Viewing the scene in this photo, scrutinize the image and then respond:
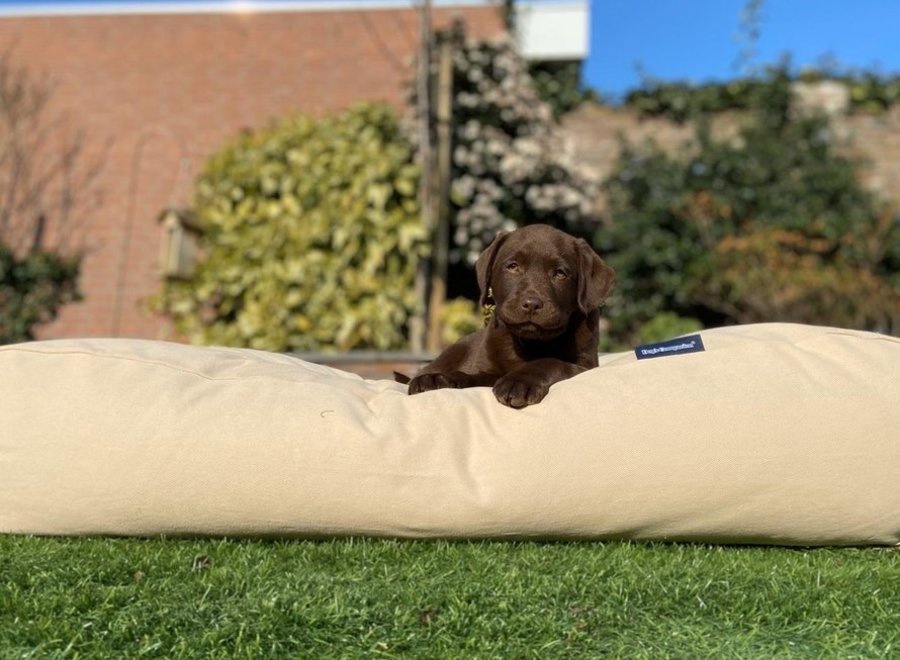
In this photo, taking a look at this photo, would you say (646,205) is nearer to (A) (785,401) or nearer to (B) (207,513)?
(A) (785,401)

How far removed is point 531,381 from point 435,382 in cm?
53

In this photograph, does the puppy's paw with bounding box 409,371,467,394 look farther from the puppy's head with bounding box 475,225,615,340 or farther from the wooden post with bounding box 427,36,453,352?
the wooden post with bounding box 427,36,453,352

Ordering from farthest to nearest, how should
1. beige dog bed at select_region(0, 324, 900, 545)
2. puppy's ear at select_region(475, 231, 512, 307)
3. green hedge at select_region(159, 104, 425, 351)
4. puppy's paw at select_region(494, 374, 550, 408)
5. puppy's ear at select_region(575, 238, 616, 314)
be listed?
green hedge at select_region(159, 104, 425, 351) < puppy's ear at select_region(475, 231, 512, 307) < puppy's ear at select_region(575, 238, 616, 314) < puppy's paw at select_region(494, 374, 550, 408) < beige dog bed at select_region(0, 324, 900, 545)

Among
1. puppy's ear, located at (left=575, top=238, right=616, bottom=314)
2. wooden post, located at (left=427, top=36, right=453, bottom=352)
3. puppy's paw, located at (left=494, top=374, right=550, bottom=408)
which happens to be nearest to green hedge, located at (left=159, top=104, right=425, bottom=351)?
wooden post, located at (left=427, top=36, right=453, bottom=352)

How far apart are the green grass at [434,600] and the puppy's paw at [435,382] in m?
0.71

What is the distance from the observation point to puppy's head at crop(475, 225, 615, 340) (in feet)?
10.1

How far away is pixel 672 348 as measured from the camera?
316 centimetres

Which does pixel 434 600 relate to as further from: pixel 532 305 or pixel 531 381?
pixel 532 305

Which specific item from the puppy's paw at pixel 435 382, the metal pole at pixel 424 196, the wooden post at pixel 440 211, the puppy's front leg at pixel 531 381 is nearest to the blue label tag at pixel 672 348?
the puppy's front leg at pixel 531 381

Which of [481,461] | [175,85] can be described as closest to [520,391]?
[481,461]

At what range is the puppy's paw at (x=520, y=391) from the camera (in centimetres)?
281

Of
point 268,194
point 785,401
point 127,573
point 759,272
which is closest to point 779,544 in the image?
point 785,401

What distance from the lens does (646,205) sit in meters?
9.24

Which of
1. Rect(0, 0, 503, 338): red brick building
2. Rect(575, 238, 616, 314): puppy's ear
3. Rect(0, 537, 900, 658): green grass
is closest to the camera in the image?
Rect(0, 537, 900, 658): green grass
